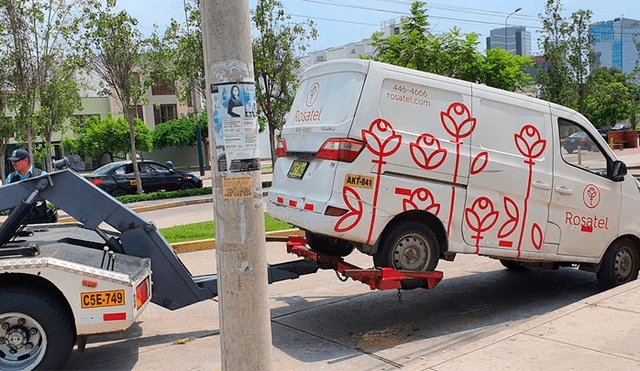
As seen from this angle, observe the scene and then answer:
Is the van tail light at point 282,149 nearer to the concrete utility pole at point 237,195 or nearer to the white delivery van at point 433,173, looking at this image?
the white delivery van at point 433,173

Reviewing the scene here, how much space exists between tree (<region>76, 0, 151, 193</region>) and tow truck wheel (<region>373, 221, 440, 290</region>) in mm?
16968

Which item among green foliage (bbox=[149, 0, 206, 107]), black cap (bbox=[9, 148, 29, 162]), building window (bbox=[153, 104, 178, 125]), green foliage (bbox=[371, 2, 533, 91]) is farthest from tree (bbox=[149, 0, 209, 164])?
building window (bbox=[153, 104, 178, 125])

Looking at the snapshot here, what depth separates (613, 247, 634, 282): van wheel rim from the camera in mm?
7949

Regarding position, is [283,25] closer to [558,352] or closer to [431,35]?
[431,35]

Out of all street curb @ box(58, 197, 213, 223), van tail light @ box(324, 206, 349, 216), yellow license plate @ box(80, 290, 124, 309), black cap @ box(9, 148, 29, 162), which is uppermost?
black cap @ box(9, 148, 29, 162)

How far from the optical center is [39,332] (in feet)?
16.7

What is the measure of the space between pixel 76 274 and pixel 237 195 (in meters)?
2.16

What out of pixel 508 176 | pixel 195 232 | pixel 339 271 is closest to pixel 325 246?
pixel 339 271

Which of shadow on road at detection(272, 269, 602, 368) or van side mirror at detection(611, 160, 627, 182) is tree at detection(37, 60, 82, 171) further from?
van side mirror at detection(611, 160, 627, 182)

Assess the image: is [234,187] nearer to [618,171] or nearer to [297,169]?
[297,169]

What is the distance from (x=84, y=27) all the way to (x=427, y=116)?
18077 millimetres

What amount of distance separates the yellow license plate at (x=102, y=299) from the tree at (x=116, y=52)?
17.3 meters

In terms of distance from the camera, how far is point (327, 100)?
257 inches

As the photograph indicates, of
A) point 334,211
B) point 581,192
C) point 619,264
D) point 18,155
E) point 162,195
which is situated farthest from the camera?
point 162,195
